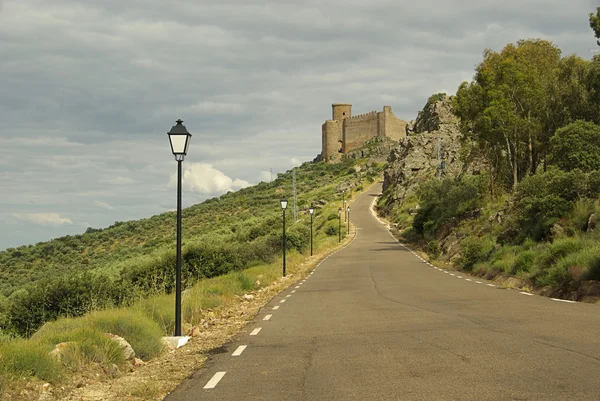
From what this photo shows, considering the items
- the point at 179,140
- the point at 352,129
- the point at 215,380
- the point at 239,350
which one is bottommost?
the point at 239,350

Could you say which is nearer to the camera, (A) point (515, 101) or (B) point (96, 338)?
(B) point (96, 338)

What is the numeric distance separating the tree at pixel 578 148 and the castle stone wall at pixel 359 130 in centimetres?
14013

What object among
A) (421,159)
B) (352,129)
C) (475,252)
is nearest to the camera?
(475,252)

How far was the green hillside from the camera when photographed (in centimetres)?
2003

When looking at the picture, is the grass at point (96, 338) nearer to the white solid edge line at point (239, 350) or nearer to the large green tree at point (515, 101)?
the white solid edge line at point (239, 350)

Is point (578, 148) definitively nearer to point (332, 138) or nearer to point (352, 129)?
point (352, 129)

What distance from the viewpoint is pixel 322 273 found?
30328mm

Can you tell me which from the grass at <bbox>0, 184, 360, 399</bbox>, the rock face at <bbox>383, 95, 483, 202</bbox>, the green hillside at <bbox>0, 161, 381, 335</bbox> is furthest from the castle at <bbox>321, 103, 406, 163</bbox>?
the grass at <bbox>0, 184, 360, 399</bbox>

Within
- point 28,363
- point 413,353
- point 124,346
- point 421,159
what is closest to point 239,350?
point 124,346

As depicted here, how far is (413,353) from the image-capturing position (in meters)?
8.83

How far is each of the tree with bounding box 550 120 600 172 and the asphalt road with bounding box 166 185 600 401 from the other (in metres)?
17.1

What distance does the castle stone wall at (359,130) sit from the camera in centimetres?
17300

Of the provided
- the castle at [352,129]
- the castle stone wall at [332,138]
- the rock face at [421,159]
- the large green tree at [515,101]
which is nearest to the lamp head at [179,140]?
the large green tree at [515,101]

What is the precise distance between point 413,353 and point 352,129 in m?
172
